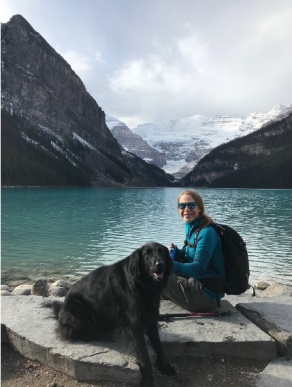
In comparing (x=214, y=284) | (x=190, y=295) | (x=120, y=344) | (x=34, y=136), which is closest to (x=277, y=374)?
(x=214, y=284)

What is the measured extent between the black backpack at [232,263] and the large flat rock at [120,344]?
0.55m

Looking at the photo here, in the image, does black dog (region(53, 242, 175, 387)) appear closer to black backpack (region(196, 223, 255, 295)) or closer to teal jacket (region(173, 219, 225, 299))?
teal jacket (region(173, 219, 225, 299))

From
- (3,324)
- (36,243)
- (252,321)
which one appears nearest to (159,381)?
(252,321)

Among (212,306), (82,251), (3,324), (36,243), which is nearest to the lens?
(3,324)

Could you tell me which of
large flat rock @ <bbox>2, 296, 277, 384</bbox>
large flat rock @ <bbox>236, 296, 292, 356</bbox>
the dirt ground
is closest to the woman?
large flat rock @ <bbox>2, 296, 277, 384</bbox>

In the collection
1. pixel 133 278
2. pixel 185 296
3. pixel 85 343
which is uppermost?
pixel 133 278

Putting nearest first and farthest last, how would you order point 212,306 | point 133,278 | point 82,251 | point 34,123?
1. point 133,278
2. point 212,306
3. point 82,251
4. point 34,123

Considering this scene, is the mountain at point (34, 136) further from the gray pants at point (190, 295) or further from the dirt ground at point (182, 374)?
the dirt ground at point (182, 374)

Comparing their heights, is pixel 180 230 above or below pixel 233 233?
below

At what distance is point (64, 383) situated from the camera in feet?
15.8

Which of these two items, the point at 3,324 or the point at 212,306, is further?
the point at 212,306

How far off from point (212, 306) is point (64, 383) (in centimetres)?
264

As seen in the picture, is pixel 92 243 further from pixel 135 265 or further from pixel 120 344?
pixel 135 265

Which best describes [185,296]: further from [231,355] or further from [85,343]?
[85,343]
